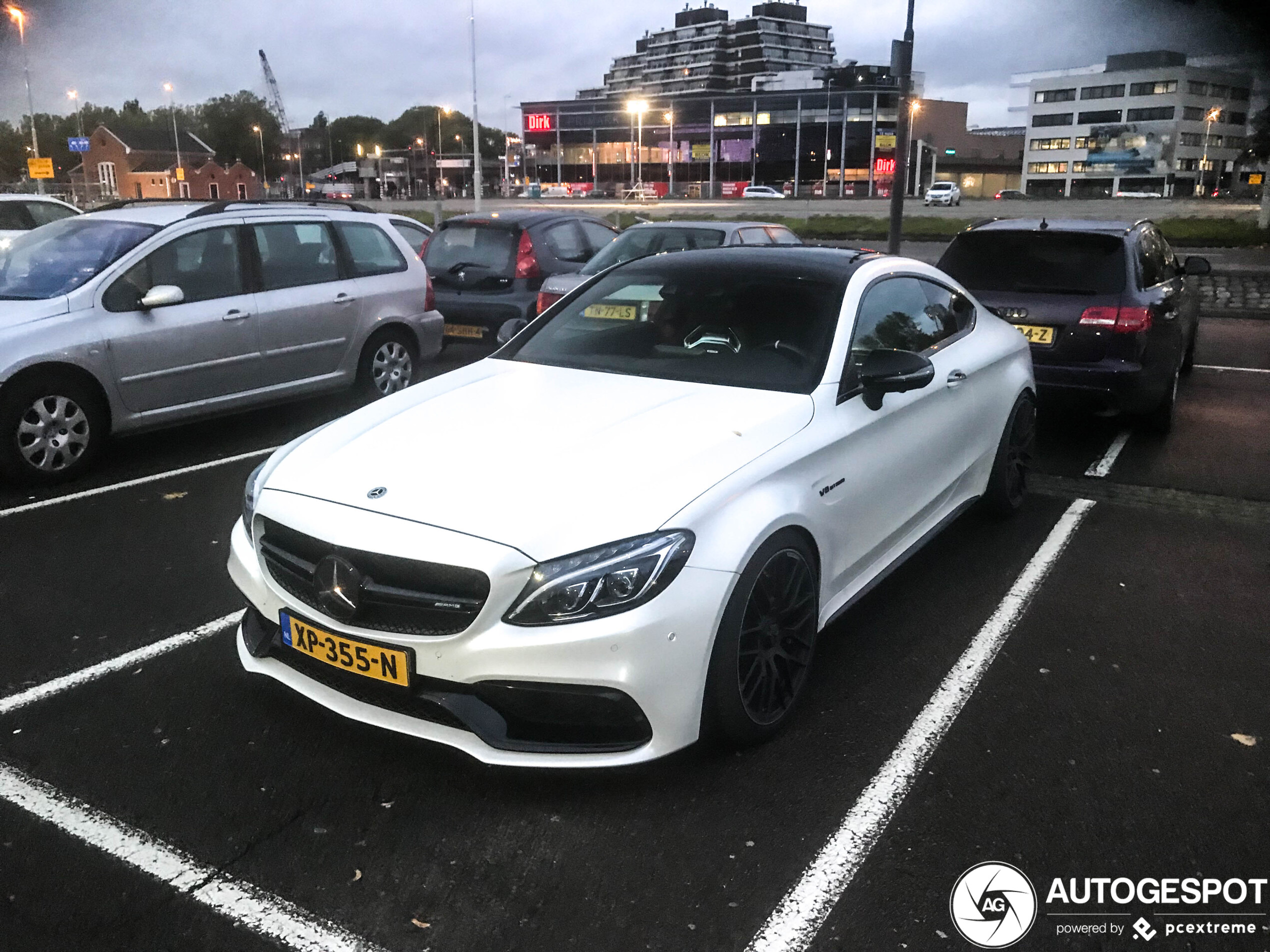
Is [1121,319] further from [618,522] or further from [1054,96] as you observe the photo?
[1054,96]

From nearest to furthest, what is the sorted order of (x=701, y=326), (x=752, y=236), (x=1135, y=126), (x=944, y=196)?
(x=701, y=326), (x=752, y=236), (x=944, y=196), (x=1135, y=126)

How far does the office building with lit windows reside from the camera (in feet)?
373

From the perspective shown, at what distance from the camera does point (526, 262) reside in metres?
10.5

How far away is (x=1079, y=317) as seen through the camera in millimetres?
7094

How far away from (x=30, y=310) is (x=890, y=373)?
5.36 metres

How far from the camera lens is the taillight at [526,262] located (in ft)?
34.2

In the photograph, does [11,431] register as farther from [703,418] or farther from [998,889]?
[998,889]

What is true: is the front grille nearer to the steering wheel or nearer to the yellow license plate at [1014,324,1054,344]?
the steering wheel

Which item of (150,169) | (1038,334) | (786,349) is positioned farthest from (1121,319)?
(150,169)

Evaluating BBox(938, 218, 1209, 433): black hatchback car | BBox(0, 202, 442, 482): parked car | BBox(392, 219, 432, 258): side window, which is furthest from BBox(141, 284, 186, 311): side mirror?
BBox(392, 219, 432, 258): side window

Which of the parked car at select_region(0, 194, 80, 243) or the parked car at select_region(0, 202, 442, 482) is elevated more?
the parked car at select_region(0, 194, 80, 243)

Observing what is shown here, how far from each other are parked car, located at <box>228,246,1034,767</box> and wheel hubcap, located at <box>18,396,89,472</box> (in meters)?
3.27

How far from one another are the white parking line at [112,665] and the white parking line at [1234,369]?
1054 cm

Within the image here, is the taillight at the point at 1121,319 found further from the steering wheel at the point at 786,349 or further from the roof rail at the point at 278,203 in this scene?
the roof rail at the point at 278,203
